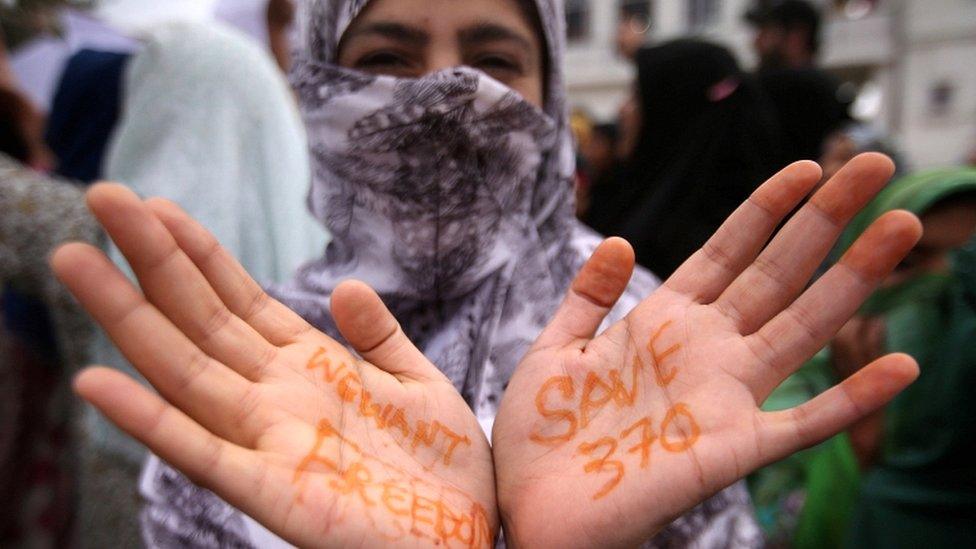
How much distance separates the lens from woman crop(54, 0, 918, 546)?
62 cm

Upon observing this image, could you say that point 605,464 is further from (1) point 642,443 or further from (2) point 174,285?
(2) point 174,285

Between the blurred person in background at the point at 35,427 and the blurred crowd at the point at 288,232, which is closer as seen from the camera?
the blurred crowd at the point at 288,232

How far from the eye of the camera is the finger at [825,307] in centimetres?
68

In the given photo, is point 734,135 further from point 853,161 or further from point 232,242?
point 232,242

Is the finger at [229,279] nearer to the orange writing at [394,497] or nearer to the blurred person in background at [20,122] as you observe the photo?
the orange writing at [394,497]

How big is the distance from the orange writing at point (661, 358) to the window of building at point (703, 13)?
12872 millimetres

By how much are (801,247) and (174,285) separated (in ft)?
2.16

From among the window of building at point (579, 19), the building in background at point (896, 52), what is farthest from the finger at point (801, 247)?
the window of building at point (579, 19)

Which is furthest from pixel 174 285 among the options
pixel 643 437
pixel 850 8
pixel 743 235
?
pixel 850 8

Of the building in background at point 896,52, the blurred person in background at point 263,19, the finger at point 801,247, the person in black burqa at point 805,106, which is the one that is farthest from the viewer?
the building in background at point 896,52

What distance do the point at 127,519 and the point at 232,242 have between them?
692 mm

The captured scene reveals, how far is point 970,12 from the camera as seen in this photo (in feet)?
36.5

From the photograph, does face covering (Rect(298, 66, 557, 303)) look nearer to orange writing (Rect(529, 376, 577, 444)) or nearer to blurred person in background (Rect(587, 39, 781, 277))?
orange writing (Rect(529, 376, 577, 444))

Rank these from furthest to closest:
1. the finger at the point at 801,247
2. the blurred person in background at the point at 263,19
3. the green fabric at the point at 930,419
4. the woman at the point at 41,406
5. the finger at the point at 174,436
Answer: the blurred person in background at the point at 263,19
the woman at the point at 41,406
the green fabric at the point at 930,419
the finger at the point at 801,247
the finger at the point at 174,436
